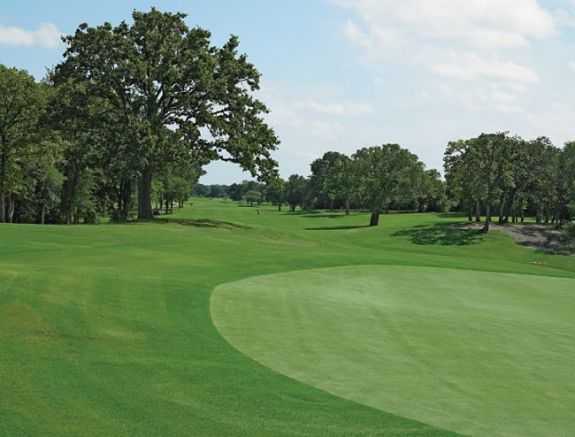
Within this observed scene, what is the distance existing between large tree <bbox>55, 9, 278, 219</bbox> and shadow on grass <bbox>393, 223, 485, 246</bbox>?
68.2ft

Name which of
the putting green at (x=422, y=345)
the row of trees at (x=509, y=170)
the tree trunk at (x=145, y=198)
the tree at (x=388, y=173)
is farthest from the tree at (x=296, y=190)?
the putting green at (x=422, y=345)

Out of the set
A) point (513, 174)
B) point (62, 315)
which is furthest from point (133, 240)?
point (513, 174)

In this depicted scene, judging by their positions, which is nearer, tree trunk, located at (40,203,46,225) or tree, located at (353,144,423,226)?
tree trunk, located at (40,203,46,225)

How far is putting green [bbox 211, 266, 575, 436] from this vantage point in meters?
10.0

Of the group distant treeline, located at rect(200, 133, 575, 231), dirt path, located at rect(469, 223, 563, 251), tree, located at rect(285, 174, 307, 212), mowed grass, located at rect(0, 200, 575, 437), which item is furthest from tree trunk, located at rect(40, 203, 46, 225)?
tree, located at rect(285, 174, 307, 212)

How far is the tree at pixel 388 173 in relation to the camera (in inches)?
3081

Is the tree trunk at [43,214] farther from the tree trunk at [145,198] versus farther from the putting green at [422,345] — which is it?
the putting green at [422,345]

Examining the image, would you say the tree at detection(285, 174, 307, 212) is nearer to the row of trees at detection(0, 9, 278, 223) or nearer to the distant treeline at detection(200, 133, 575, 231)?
the distant treeline at detection(200, 133, 575, 231)

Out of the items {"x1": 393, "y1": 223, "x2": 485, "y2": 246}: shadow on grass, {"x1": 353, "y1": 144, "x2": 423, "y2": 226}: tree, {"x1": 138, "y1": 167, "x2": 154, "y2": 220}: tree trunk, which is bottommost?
{"x1": 393, "y1": 223, "x2": 485, "y2": 246}: shadow on grass

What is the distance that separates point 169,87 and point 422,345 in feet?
129

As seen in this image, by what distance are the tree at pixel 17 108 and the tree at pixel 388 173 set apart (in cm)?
3957

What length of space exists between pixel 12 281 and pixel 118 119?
34.2m

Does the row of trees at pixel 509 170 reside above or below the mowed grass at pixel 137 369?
above

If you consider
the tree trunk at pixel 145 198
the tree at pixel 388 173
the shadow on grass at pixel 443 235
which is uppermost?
the tree at pixel 388 173
